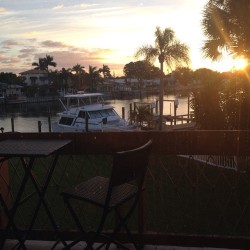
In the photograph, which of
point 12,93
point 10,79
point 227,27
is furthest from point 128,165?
point 10,79

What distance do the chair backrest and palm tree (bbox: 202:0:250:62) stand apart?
36.2ft

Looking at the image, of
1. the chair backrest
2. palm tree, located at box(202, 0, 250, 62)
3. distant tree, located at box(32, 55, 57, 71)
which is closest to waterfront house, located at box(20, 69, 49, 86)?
distant tree, located at box(32, 55, 57, 71)

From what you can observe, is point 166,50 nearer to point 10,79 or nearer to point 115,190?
point 115,190

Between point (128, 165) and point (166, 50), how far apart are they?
916 inches

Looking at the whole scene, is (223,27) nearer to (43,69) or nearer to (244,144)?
(244,144)

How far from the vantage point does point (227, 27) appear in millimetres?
13172

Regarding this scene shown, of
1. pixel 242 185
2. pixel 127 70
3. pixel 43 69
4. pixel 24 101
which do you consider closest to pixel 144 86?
pixel 127 70

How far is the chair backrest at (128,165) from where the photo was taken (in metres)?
2.06

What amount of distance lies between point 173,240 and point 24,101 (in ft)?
258

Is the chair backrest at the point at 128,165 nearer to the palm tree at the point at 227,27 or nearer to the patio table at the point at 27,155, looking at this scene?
the patio table at the point at 27,155

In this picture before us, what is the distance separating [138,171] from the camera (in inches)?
89.5

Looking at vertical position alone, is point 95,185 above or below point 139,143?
below

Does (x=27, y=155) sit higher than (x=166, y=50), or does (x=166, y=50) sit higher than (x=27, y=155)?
(x=166, y=50)

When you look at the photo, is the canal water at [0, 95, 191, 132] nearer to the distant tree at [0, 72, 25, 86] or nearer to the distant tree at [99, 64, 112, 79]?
the distant tree at [0, 72, 25, 86]
